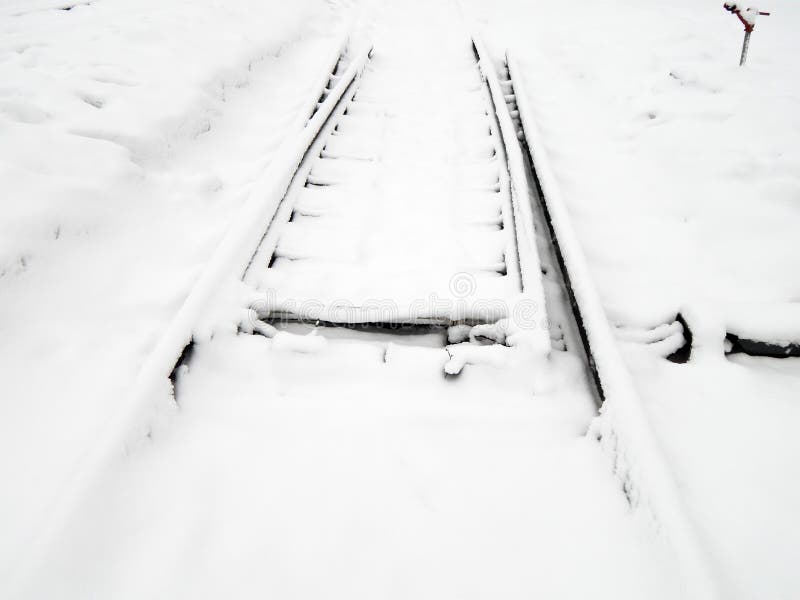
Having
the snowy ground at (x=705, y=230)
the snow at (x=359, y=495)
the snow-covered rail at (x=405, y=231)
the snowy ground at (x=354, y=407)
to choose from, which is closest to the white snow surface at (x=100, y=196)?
the snowy ground at (x=354, y=407)

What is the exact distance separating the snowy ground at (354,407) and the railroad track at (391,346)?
0.5 inches

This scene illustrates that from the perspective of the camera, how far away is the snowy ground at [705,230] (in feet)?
5.07

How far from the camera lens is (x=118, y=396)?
5.97ft

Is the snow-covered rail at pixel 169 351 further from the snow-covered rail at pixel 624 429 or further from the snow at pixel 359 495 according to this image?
the snow-covered rail at pixel 624 429

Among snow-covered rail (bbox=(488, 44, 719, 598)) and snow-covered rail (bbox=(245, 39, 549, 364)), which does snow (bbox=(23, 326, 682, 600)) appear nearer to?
snow-covered rail (bbox=(488, 44, 719, 598))

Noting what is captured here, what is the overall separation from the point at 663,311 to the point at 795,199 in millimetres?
1617

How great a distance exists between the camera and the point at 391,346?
200 cm

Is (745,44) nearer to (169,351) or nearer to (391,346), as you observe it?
(391,346)

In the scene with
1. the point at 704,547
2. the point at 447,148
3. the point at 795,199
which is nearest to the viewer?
the point at 704,547

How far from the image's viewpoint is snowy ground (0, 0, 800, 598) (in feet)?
4.48

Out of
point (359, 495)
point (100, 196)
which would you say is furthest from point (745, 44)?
point (100, 196)

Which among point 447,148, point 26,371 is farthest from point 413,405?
point 447,148

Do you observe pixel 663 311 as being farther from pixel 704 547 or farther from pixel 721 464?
pixel 704 547

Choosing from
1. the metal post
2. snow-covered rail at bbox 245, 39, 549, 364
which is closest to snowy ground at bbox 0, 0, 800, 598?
snow-covered rail at bbox 245, 39, 549, 364
